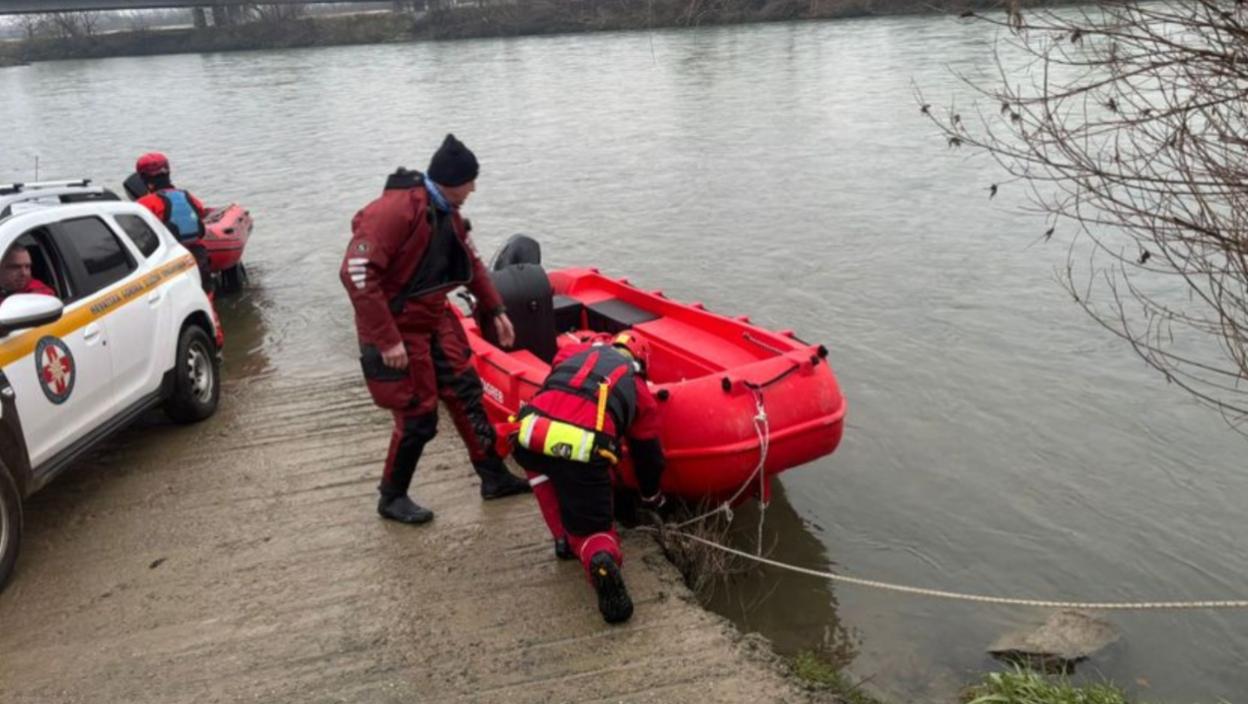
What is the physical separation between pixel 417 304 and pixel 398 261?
237 millimetres

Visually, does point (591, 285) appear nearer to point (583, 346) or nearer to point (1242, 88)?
point (583, 346)

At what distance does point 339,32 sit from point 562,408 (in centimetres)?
6562

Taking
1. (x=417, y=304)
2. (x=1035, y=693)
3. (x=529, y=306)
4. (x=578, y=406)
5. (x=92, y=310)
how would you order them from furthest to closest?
(x=529, y=306), (x=92, y=310), (x=417, y=304), (x=578, y=406), (x=1035, y=693)

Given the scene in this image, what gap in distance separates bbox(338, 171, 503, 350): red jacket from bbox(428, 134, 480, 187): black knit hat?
0.10 meters

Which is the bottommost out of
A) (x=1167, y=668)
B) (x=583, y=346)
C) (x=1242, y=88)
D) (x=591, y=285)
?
(x=1167, y=668)

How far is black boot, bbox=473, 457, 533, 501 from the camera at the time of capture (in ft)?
18.8

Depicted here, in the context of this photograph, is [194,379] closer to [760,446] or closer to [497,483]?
[497,483]

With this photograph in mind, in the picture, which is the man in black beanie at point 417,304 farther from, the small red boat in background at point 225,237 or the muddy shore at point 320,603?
the small red boat in background at point 225,237

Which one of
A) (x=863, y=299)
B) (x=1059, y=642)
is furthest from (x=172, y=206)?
(x=1059, y=642)

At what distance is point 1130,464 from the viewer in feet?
25.8

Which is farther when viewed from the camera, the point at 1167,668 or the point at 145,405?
the point at 145,405

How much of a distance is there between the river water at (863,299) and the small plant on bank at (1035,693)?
0.72 m

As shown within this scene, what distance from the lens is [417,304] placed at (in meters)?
4.94

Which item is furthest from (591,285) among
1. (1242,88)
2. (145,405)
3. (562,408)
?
(1242,88)
